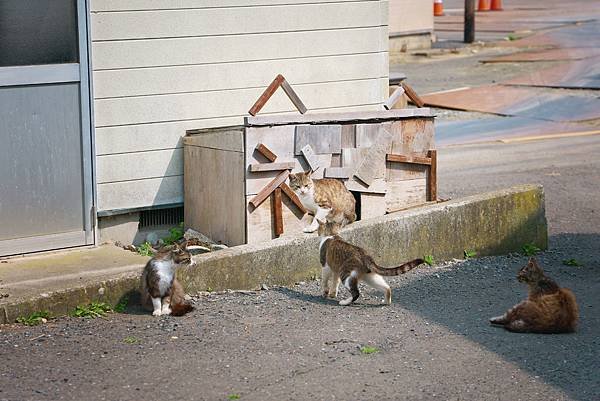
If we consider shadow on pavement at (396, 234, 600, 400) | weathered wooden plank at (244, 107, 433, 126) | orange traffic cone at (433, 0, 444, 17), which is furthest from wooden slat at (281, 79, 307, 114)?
orange traffic cone at (433, 0, 444, 17)

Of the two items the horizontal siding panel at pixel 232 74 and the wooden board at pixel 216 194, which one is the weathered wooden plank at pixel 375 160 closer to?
the horizontal siding panel at pixel 232 74

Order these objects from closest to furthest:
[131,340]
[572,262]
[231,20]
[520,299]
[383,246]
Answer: [131,340], [520,299], [383,246], [231,20], [572,262]

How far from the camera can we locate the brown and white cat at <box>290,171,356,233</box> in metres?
9.68

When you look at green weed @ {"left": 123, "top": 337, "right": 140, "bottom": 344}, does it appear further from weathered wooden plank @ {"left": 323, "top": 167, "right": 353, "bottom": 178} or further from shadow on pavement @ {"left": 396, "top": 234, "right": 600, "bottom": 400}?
weathered wooden plank @ {"left": 323, "top": 167, "right": 353, "bottom": 178}

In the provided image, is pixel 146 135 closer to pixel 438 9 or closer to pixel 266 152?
pixel 266 152

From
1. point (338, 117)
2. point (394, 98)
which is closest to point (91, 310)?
point (338, 117)

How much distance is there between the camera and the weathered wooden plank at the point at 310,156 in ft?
32.6

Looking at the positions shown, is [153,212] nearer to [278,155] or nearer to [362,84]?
[278,155]

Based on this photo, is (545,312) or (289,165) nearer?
(545,312)

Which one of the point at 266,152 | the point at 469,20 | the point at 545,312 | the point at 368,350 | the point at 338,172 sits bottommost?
the point at 368,350

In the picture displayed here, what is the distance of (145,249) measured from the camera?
977 cm

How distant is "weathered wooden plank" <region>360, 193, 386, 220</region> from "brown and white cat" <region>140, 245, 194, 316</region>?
252 cm

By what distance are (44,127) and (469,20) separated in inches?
769

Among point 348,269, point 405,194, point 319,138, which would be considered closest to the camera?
point 348,269
